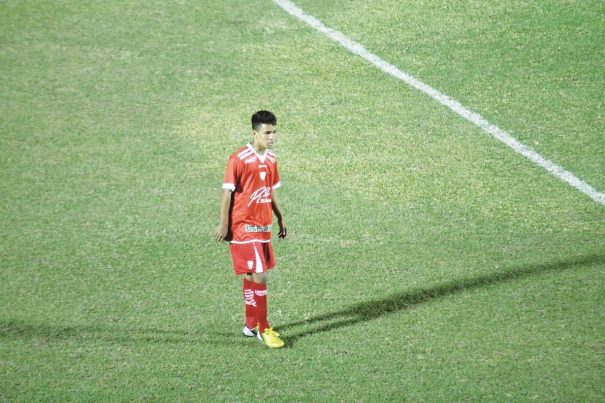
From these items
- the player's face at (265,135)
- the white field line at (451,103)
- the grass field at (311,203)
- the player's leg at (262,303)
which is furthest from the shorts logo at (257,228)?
the white field line at (451,103)

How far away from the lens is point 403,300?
812 cm

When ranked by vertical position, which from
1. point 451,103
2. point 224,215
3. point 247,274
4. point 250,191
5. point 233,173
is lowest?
point 247,274

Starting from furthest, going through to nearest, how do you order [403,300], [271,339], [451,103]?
[451,103] < [403,300] < [271,339]

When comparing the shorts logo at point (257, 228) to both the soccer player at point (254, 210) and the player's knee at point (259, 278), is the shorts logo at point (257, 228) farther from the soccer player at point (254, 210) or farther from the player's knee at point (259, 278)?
the player's knee at point (259, 278)

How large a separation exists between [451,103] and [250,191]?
5.44 meters

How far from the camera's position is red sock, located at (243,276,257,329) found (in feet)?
24.8

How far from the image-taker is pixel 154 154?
35.8 feet

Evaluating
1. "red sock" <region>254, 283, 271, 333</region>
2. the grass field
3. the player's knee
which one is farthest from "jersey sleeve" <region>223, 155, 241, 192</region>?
the grass field

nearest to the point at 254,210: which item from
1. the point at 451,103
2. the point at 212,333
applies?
the point at 212,333

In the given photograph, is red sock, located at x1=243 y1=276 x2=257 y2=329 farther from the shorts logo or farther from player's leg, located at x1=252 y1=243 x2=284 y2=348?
the shorts logo

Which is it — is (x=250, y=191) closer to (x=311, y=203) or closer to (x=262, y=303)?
(x=262, y=303)

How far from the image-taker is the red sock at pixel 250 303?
7.55 m

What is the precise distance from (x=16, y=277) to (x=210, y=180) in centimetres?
257

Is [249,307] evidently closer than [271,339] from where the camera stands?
No
